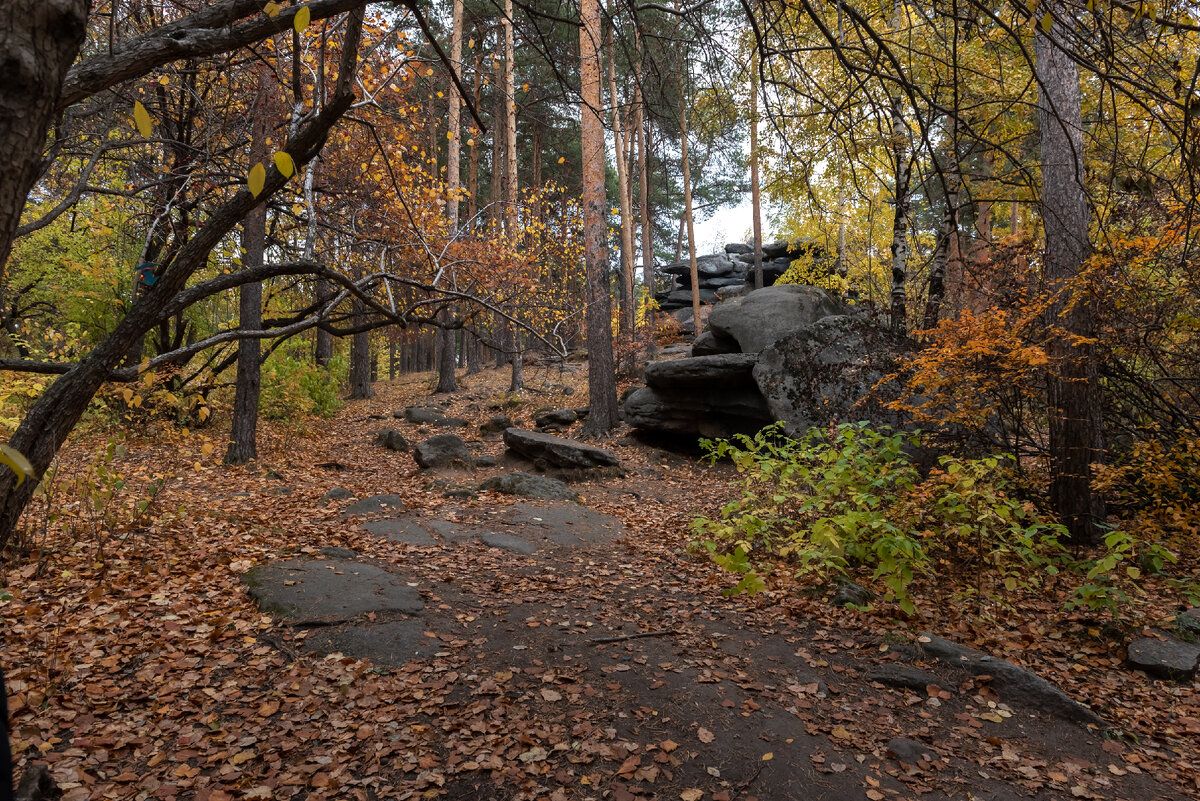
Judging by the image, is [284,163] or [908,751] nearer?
[284,163]

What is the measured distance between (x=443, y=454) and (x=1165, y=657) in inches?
341

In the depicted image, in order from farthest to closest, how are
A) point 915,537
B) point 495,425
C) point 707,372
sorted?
1. point 495,425
2. point 707,372
3. point 915,537

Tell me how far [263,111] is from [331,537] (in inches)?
214

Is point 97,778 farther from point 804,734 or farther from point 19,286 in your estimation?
point 19,286

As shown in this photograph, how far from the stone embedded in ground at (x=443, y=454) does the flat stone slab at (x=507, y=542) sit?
3397 mm

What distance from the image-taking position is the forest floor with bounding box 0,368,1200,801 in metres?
2.99

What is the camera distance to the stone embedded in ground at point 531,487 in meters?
8.46

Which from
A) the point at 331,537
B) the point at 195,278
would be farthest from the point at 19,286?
the point at 331,537

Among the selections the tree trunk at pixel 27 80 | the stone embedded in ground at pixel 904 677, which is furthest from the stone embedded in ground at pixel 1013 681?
the tree trunk at pixel 27 80

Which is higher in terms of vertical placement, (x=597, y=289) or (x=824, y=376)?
(x=597, y=289)

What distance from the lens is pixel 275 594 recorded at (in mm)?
4520

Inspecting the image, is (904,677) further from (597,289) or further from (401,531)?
(597,289)

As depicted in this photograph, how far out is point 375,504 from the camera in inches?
294

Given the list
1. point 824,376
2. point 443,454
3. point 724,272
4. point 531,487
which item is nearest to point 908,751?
point 531,487
